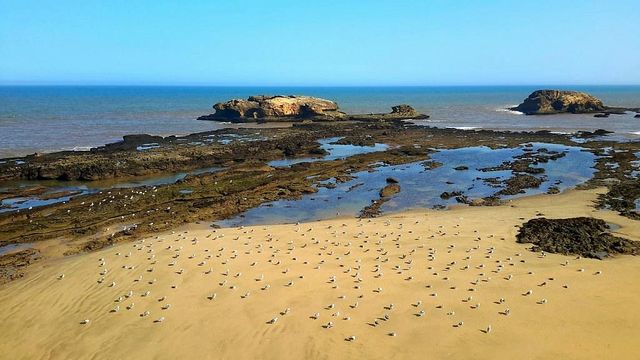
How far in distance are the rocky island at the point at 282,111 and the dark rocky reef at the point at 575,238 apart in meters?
53.1

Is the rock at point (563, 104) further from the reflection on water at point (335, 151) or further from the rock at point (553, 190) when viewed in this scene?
the rock at point (553, 190)

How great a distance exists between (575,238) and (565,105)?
7399 cm

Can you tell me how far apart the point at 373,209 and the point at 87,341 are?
48.4ft

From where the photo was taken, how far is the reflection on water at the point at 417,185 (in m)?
22.5

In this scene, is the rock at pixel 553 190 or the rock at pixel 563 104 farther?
the rock at pixel 563 104

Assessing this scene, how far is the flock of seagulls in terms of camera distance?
1091 cm

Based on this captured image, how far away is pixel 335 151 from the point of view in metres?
41.1

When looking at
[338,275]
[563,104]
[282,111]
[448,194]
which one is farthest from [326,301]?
[563,104]

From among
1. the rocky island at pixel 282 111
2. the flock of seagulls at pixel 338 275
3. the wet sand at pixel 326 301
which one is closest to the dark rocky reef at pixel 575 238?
the wet sand at pixel 326 301

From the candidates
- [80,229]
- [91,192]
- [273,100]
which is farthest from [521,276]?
[273,100]

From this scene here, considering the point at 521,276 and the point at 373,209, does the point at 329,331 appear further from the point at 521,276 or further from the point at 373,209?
the point at 373,209

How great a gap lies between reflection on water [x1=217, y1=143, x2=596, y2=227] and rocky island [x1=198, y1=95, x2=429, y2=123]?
112ft

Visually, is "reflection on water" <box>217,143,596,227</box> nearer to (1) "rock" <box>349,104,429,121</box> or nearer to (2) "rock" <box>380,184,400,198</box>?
(2) "rock" <box>380,184,400,198</box>

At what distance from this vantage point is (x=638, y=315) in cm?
1057
